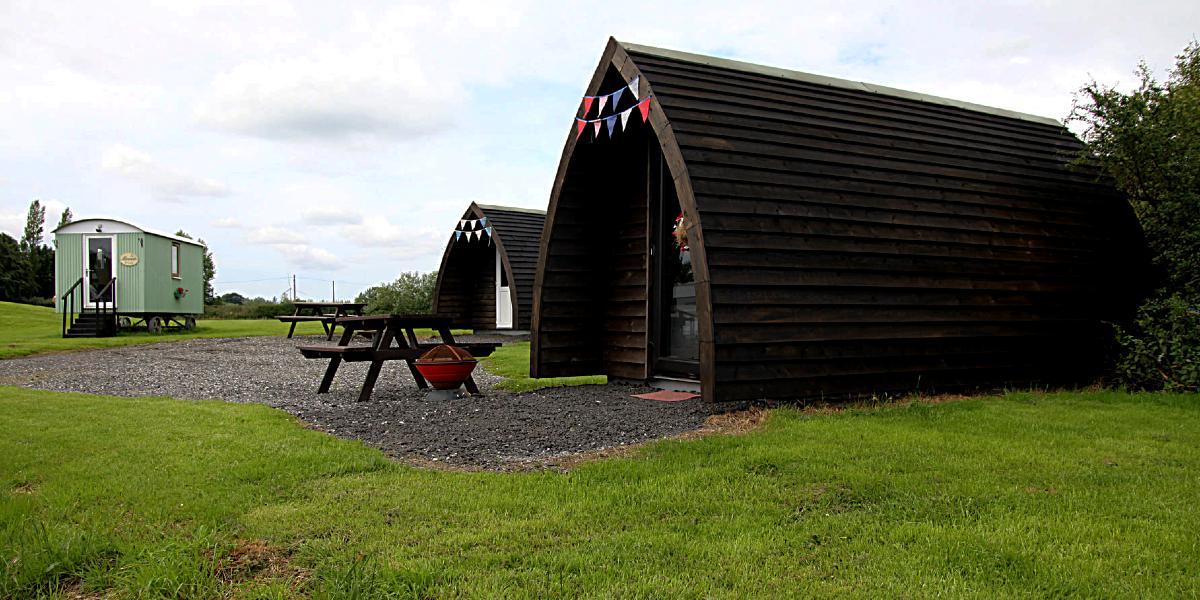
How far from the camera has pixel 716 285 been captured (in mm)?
6480

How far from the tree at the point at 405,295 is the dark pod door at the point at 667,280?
20.1 metres

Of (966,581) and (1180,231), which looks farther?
(1180,231)

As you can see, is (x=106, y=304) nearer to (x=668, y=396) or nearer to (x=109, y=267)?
(x=109, y=267)

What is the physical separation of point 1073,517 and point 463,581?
2.70m

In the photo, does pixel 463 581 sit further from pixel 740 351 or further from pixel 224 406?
pixel 224 406

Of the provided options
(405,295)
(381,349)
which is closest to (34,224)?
(405,295)

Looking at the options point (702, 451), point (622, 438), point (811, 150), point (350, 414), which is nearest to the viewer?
point (702, 451)

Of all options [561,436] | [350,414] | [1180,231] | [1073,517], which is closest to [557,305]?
[350,414]

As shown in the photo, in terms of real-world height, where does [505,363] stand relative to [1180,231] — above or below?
below

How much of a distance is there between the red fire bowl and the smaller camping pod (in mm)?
9724

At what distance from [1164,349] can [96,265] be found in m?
22.4

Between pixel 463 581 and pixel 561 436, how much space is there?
301 centimetres

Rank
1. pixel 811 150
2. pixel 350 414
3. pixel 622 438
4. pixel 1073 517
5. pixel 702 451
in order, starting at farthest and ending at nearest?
pixel 811 150, pixel 350 414, pixel 622 438, pixel 702 451, pixel 1073 517

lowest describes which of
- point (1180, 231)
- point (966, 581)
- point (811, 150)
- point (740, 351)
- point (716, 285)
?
point (966, 581)
